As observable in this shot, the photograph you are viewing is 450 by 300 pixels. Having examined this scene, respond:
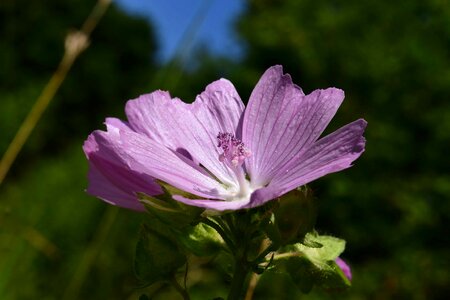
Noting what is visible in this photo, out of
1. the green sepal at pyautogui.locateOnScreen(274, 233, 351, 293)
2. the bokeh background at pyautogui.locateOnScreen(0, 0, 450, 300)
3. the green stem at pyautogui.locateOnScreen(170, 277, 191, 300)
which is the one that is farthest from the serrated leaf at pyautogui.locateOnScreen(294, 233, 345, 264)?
the bokeh background at pyautogui.locateOnScreen(0, 0, 450, 300)

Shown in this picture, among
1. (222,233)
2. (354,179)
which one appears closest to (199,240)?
(222,233)

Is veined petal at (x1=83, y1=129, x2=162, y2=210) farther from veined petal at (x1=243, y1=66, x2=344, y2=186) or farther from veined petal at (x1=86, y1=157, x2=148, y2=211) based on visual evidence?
veined petal at (x1=243, y1=66, x2=344, y2=186)

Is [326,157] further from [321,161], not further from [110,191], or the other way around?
[110,191]

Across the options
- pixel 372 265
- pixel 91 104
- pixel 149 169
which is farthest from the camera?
pixel 91 104

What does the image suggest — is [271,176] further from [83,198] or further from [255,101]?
[83,198]

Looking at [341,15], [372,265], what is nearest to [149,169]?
[372,265]

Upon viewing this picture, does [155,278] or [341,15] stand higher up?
[341,15]
